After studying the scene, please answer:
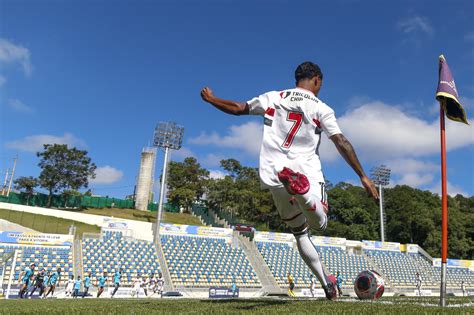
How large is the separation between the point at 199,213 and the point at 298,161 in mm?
63552

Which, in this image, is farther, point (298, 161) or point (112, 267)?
point (112, 267)

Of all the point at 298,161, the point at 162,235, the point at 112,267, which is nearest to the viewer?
the point at 298,161

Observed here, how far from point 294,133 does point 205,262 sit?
31.8 metres

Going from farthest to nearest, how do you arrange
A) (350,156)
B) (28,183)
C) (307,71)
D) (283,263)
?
(28,183)
(283,263)
(307,71)
(350,156)

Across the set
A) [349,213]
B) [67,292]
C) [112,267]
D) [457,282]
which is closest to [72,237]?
[112,267]

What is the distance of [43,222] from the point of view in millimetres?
45406

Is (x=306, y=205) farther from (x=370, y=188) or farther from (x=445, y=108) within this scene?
(x=445, y=108)

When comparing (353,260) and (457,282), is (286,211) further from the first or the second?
(457,282)

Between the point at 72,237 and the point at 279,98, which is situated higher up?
the point at 279,98

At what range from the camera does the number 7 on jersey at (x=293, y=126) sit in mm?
4453

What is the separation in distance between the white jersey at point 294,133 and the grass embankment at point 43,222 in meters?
43.5

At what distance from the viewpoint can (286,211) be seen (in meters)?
4.68

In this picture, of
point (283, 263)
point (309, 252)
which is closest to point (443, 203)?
point (309, 252)

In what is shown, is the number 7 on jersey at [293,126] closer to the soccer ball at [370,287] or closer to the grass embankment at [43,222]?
the soccer ball at [370,287]
